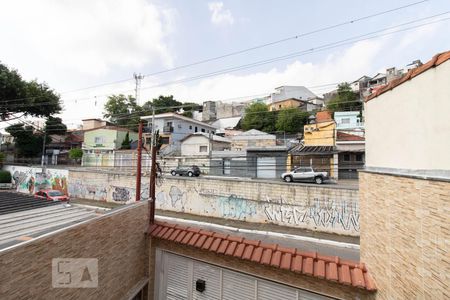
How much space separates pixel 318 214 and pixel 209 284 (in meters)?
11.3

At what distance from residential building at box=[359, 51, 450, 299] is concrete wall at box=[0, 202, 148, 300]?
5.31 m

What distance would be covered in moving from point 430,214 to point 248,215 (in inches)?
577

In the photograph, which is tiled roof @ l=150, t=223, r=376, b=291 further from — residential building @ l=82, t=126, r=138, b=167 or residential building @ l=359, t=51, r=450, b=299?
residential building @ l=82, t=126, r=138, b=167

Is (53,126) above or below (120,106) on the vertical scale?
below

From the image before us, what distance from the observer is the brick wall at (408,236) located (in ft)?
7.98

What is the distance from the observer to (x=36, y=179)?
29.1 metres

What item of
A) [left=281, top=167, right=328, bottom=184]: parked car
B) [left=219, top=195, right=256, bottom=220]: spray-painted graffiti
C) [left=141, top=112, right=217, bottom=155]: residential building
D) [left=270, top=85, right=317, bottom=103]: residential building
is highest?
[left=270, top=85, right=317, bottom=103]: residential building

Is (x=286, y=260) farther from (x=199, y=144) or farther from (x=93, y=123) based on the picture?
(x=93, y=123)

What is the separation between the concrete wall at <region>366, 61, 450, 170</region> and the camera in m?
2.40

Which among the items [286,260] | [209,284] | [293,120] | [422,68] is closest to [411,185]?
[422,68]

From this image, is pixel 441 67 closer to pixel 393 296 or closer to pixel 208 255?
pixel 393 296

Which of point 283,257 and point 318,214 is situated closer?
point 283,257

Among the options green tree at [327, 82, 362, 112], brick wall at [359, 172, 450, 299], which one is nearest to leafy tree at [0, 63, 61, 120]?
brick wall at [359, 172, 450, 299]

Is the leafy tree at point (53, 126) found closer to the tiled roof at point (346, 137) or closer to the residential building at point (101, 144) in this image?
the residential building at point (101, 144)
